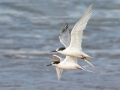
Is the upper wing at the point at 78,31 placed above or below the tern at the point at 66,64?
above

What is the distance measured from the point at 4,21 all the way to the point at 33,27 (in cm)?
143

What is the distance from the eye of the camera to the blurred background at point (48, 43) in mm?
11648

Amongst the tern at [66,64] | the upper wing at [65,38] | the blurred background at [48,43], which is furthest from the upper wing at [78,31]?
the blurred background at [48,43]

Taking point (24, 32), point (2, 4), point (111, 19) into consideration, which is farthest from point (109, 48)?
point (2, 4)

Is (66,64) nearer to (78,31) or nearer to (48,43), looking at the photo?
(78,31)

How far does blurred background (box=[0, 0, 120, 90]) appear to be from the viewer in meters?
11.6

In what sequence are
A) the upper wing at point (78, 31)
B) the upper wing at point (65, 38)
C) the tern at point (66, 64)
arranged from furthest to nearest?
the upper wing at point (65, 38) < the tern at point (66, 64) < the upper wing at point (78, 31)

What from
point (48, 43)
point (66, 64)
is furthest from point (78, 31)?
point (48, 43)

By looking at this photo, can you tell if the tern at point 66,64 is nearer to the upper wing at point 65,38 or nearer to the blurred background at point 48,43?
the upper wing at point 65,38

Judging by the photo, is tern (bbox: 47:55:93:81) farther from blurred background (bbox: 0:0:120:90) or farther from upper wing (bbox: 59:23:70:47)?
blurred background (bbox: 0:0:120:90)

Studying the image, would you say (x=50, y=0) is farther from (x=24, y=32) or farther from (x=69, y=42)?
(x=69, y=42)

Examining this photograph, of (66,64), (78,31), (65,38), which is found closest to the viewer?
(78,31)

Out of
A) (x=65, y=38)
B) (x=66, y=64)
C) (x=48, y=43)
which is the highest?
(x=48, y=43)

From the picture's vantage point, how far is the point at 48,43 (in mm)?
15695
